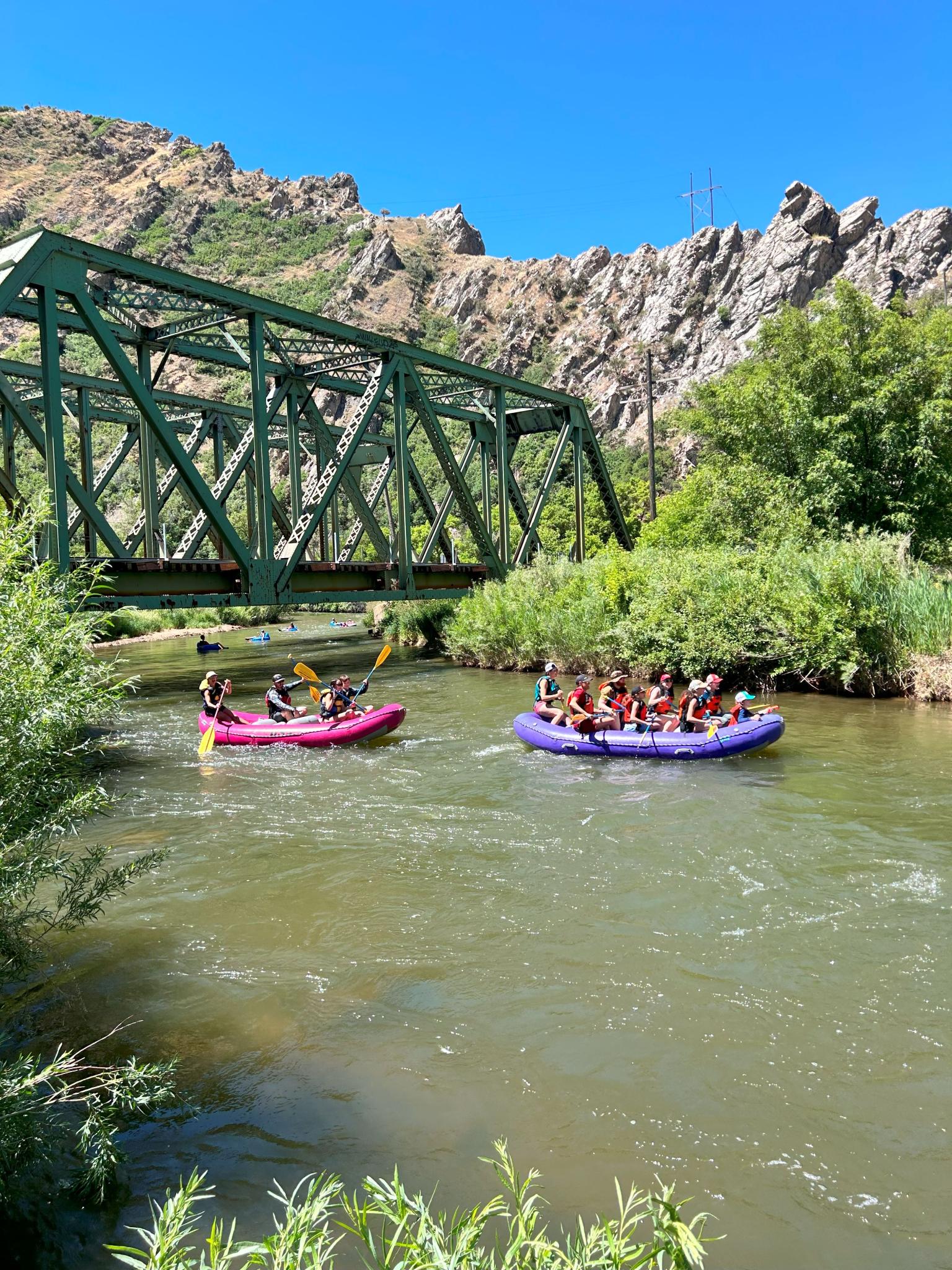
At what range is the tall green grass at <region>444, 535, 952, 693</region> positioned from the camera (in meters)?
16.8

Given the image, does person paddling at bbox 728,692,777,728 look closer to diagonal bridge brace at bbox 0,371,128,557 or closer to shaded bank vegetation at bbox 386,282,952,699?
shaded bank vegetation at bbox 386,282,952,699

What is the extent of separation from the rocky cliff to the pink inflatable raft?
64536mm

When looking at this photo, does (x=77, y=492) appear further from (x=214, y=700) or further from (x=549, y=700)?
(x=549, y=700)

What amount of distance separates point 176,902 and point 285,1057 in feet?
10.3

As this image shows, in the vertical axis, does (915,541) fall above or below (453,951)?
above

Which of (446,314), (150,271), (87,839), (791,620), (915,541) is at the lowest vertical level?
(87,839)

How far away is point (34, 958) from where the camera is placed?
5.91 m

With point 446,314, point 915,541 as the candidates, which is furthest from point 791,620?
point 446,314

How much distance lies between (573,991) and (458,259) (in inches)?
5120

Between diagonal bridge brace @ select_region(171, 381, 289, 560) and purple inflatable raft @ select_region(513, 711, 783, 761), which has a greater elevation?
diagonal bridge brace @ select_region(171, 381, 289, 560)

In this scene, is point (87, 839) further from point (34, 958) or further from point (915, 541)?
point (915, 541)

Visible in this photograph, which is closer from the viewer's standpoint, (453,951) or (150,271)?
(453,951)

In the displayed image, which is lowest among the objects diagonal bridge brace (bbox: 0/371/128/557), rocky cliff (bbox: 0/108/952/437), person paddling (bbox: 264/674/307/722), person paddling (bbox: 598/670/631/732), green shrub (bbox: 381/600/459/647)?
person paddling (bbox: 264/674/307/722)

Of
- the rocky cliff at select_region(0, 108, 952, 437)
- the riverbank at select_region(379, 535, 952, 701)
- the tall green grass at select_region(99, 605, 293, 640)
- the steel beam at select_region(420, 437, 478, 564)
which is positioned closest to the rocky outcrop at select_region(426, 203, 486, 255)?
the rocky cliff at select_region(0, 108, 952, 437)
